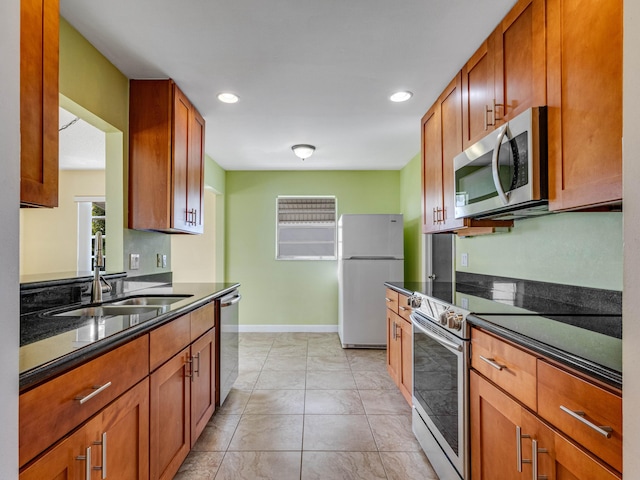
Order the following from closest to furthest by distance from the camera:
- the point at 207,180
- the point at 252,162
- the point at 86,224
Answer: the point at 207,180 < the point at 252,162 < the point at 86,224

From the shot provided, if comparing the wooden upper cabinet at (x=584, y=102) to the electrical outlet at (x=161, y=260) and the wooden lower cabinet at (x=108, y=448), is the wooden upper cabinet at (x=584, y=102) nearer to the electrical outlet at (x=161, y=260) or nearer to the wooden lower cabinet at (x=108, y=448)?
the wooden lower cabinet at (x=108, y=448)

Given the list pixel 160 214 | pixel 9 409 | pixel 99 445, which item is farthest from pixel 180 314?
pixel 9 409

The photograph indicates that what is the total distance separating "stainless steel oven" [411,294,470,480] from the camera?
1559 millimetres

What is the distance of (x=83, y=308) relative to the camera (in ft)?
6.12

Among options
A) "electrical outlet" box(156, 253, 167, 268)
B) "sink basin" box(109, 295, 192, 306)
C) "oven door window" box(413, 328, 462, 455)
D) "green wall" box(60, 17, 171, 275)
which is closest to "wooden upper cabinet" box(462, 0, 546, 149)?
"oven door window" box(413, 328, 462, 455)

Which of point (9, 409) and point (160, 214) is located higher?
point (160, 214)

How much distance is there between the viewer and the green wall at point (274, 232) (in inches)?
201

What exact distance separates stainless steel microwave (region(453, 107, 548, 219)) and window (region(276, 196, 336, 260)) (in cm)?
315

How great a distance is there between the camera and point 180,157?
2590 millimetres

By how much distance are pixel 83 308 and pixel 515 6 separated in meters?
2.61

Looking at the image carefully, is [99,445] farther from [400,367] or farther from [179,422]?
[400,367]

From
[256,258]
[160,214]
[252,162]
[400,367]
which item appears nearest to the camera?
[160,214]

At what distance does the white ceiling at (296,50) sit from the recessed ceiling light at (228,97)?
0.18 ft

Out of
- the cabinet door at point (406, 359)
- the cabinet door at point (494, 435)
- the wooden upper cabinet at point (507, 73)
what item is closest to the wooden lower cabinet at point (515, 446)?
the cabinet door at point (494, 435)
